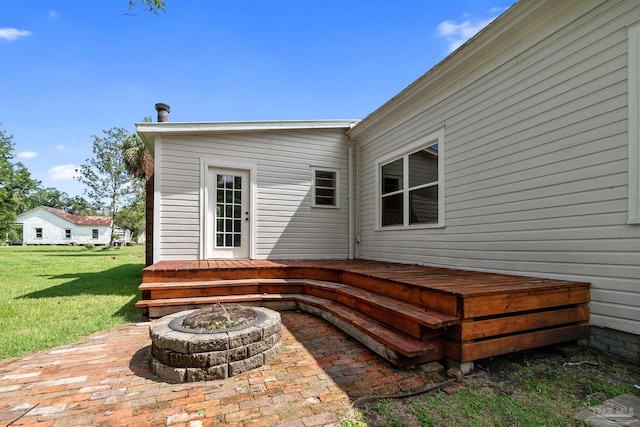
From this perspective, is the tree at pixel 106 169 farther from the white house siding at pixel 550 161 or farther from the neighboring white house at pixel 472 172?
the white house siding at pixel 550 161

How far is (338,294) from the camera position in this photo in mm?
3955

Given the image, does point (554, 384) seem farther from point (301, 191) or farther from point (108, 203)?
point (108, 203)

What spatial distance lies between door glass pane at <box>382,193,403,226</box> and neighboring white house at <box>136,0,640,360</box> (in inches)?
1.2

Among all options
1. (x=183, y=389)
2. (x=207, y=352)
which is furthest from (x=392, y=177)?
(x=183, y=389)

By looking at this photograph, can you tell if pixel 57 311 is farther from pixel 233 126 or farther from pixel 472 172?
pixel 472 172

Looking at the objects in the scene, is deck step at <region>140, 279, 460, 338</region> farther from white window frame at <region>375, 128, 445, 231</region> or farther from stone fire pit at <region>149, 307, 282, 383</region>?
white window frame at <region>375, 128, 445, 231</region>

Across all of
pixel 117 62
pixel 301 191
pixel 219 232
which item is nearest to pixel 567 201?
pixel 301 191

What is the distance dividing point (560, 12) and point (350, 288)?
3.82 m

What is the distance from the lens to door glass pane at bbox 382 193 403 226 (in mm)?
5539

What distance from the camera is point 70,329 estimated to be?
3.45 m

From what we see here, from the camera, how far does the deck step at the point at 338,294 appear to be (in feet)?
7.79

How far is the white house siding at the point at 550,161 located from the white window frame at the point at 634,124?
2.0 inches

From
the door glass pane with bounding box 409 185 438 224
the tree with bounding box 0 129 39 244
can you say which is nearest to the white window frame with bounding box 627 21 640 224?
the door glass pane with bounding box 409 185 438 224

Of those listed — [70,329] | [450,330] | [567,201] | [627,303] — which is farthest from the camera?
[70,329]
